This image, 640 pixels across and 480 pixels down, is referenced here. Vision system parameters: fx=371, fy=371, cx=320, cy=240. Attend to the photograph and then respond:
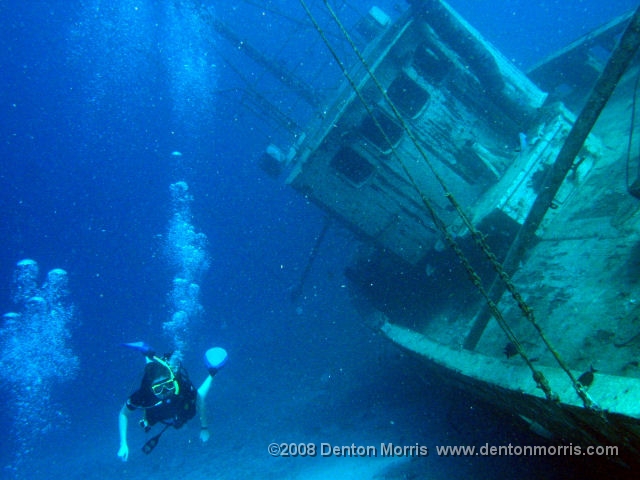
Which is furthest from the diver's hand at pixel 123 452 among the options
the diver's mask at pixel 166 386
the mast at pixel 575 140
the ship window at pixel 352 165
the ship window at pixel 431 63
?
the ship window at pixel 431 63

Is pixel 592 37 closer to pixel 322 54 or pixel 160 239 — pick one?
pixel 322 54

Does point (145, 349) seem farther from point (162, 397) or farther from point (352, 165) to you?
point (352, 165)

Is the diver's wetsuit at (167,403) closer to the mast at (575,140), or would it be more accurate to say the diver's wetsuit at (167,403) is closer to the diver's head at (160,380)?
the diver's head at (160,380)

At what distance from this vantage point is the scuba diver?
4801 millimetres

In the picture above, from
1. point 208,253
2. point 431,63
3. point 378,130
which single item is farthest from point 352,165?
point 208,253

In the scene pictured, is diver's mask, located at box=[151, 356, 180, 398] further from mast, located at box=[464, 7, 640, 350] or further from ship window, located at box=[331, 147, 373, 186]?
ship window, located at box=[331, 147, 373, 186]

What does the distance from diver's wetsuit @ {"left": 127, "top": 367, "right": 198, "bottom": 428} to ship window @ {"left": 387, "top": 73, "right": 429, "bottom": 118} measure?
619 centimetres

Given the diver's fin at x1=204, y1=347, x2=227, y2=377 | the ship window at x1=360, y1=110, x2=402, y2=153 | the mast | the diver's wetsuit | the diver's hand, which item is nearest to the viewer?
the mast

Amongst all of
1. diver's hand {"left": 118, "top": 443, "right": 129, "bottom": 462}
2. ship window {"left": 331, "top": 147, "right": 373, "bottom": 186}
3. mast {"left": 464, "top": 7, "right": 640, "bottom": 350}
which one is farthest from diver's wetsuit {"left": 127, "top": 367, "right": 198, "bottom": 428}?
ship window {"left": 331, "top": 147, "right": 373, "bottom": 186}

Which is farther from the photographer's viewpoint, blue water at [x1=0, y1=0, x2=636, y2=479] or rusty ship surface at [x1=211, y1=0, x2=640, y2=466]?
blue water at [x1=0, y1=0, x2=636, y2=479]

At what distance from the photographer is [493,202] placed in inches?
225

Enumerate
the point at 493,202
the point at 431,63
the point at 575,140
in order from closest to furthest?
the point at 575,140
the point at 493,202
the point at 431,63

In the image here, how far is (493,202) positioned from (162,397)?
547 cm

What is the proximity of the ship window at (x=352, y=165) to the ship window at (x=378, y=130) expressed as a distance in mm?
425
